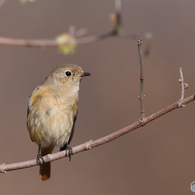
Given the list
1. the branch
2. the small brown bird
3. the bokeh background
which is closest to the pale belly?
the small brown bird

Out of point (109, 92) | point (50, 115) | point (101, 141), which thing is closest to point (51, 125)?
point (50, 115)

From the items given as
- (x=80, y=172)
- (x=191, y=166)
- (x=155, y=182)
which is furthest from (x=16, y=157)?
(x=191, y=166)

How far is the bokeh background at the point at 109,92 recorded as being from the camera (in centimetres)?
507

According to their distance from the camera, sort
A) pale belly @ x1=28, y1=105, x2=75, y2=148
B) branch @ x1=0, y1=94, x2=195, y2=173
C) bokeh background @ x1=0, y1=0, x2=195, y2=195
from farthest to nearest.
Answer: bokeh background @ x1=0, y1=0, x2=195, y2=195
pale belly @ x1=28, y1=105, x2=75, y2=148
branch @ x1=0, y1=94, x2=195, y2=173

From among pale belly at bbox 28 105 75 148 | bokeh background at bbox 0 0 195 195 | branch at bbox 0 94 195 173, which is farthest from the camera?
bokeh background at bbox 0 0 195 195

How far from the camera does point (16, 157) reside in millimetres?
5039

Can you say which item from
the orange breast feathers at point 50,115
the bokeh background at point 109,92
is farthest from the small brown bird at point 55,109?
the bokeh background at point 109,92

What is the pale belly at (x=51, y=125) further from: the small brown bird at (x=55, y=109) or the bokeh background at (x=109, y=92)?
the bokeh background at (x=109, y=92)

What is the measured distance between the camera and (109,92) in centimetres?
566

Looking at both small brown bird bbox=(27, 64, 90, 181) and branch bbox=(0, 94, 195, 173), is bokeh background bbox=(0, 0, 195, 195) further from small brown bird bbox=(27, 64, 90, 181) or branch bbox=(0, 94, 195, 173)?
branch bbox=(0, 94, 195, 173)

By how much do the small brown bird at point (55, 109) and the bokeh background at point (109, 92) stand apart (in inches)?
54.4

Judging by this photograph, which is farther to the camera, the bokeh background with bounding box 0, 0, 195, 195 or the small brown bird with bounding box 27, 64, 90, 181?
the bokeh background with bounding box 0, 0, 195, 195

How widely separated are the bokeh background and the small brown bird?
1.38m

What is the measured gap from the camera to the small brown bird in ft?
11.7
